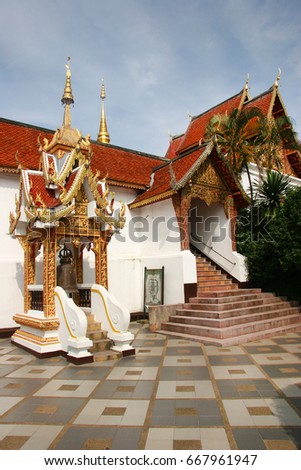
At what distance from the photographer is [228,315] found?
8.45m

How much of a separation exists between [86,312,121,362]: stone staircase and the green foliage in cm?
580

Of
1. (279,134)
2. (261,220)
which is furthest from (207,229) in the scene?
(279,134)

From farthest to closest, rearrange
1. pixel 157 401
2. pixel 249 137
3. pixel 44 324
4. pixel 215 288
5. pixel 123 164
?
pixel 249 137
pixel 123 164
pixel 215 288
pixel 44 324
pixel 157 401

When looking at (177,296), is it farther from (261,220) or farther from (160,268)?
(261,220)

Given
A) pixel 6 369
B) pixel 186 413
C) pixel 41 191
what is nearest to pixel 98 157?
pixel 41 191

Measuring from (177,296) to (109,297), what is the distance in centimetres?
338

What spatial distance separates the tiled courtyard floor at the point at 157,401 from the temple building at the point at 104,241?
90cm

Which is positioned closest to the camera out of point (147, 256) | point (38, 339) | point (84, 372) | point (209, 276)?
point (84, 372)

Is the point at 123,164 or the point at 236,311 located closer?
the point at 236,311

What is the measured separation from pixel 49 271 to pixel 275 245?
673 centimetres

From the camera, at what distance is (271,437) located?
3.10m

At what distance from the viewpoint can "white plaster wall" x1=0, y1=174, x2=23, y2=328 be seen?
345 inches

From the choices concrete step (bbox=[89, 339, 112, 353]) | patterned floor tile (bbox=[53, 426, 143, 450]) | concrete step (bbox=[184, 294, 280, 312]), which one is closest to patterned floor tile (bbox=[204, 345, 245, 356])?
Answer: concrete step (bbox=[184, 294, 280, 312])

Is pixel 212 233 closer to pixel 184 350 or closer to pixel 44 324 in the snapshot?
pixel 184 350
